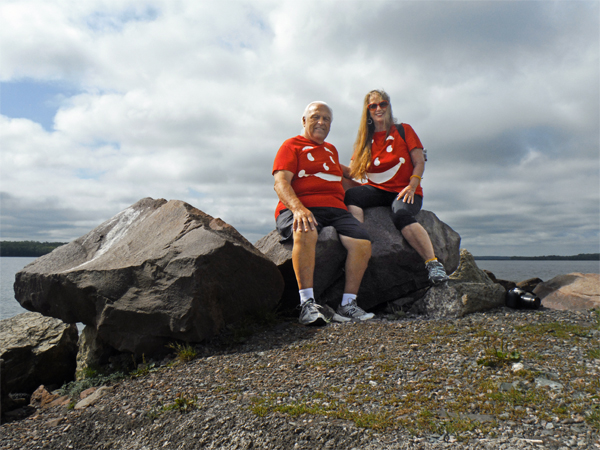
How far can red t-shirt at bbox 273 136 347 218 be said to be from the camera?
299 inches

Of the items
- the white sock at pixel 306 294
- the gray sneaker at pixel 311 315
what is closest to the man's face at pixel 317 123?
the white sock at pixel 306 294

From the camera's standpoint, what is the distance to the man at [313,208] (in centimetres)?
698

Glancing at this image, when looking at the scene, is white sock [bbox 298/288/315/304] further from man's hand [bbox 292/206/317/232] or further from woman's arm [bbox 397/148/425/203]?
woman's arm [bbox 397/148/425/203]

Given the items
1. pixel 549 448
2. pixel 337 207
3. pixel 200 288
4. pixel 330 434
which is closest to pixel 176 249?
pixel 200 288

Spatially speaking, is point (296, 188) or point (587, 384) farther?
point (296, 188)

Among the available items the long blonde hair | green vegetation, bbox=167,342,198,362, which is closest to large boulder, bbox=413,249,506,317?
the long blonde hair

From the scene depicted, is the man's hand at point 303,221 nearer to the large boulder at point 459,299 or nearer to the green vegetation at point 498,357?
the large boulder at point 459,299

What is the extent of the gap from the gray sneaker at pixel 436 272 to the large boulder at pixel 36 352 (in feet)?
22.8

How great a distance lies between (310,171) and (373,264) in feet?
6.78

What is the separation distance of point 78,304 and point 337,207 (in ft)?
14.9

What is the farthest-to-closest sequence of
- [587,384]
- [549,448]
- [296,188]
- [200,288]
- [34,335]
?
[34,335] → [296,188] → [200,288] → [587,384] → [549,448]

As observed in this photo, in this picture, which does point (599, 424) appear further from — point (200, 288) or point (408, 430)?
point (200, 288)

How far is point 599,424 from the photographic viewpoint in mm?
3473

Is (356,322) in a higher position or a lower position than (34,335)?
higher
